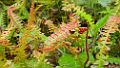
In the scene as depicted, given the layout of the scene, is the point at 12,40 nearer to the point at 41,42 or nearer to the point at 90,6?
the point at 41,42

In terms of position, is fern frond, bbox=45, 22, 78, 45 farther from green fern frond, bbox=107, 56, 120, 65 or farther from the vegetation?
green fern frond, bbox=107, 56, 120, 65

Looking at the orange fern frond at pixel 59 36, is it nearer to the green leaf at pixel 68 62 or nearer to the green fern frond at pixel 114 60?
the green leaf at pixel 68 62

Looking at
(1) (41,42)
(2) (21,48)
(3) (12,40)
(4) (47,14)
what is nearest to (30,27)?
(2) (21,48)

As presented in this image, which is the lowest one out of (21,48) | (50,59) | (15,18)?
(50,59)

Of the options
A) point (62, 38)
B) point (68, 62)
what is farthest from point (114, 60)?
point (62, 38)

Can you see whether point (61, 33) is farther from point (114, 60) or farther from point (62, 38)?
point (114, 60)

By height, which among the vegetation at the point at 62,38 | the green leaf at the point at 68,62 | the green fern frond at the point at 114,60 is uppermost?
the vegetation at the point at 62,38

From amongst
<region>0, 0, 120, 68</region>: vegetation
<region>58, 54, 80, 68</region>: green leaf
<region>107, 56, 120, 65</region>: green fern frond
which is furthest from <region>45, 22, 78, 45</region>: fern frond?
<region>107, 56, 120, 65</region>: green fern frond

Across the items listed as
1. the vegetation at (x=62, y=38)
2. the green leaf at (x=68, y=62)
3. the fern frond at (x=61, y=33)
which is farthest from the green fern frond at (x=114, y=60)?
the fern frond at (x=61, y=33)
